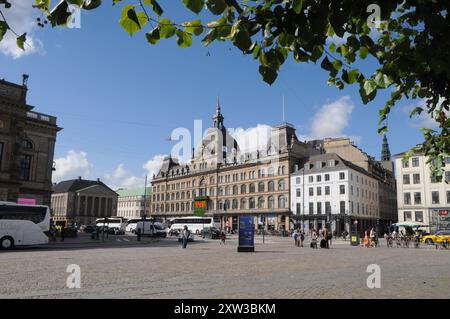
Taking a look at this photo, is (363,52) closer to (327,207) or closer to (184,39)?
(184,39)

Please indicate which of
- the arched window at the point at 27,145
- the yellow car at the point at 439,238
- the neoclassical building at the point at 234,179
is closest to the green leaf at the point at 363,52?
the yellow car at the point at 439,238

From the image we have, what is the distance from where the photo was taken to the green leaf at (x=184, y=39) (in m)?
4.63

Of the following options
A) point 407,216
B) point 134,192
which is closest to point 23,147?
point 407,216

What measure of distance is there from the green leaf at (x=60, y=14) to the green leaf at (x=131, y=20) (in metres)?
0.53

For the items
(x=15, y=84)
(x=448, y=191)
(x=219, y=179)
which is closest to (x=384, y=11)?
(x=15, y=84)

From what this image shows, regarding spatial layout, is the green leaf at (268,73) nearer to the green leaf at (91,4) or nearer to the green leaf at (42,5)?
the green leaf at (91,4)

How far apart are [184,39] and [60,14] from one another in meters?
1.31

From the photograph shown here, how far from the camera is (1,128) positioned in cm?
4694

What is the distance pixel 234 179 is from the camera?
99.8 metres

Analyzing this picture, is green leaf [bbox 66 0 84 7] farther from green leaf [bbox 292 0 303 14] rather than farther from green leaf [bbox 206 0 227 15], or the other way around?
green leaf [bbox 292 0 303 14]

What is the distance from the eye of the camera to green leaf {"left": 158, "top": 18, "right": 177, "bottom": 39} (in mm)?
4500

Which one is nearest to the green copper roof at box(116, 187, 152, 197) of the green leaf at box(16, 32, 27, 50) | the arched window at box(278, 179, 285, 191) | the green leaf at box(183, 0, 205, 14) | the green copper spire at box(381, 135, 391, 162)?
the arched window at box(278, 179, 285, 191)

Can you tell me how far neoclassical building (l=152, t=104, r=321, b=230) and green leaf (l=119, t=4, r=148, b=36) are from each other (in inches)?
3147
